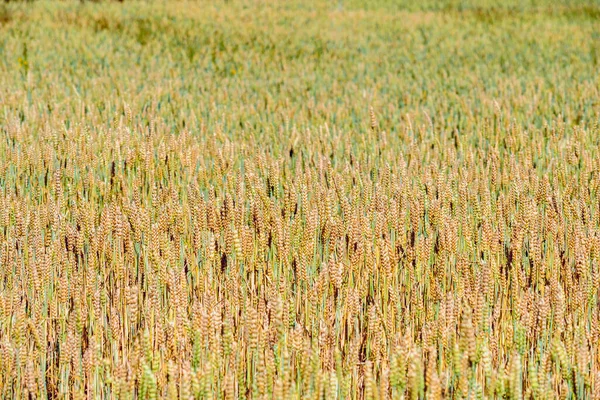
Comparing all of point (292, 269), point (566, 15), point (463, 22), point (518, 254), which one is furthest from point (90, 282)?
point (566, 15)

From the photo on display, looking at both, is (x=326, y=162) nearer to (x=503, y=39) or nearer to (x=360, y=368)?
(x=360, y=368)

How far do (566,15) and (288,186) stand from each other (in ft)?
43.3

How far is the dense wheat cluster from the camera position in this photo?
2.09m

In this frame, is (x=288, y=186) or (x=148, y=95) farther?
(x=148, y=95)

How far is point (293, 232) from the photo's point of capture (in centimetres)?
313

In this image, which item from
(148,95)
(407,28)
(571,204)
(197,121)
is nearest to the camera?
(571,204)

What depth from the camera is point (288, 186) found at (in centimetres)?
355

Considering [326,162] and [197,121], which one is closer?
[326,162]

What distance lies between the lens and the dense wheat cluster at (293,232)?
209 cm

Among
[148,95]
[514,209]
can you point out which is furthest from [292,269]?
[148,95]

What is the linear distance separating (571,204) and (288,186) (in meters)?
1.13

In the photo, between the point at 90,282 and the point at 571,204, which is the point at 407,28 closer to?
the point at 571,204

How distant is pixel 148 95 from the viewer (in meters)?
6.30

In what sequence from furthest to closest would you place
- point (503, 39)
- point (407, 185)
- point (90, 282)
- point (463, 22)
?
point (463, 22) < point (503, 39) < point (407, 185) < point (90, 282)
